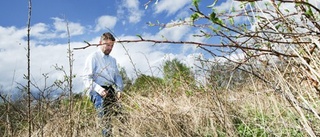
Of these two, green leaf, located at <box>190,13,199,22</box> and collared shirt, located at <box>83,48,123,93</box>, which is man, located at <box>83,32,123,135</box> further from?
green leaf, located at <box>190,13,199,22</box>

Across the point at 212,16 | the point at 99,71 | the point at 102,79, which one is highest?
the point at 99,71

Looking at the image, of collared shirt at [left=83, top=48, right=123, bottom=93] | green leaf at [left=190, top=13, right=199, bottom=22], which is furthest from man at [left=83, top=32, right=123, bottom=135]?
green leaf at [left=190, top=13, right=199, bottom=22]

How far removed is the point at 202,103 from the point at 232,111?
1.44ft

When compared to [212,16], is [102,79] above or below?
above

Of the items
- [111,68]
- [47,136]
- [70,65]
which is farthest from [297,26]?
[111,68]

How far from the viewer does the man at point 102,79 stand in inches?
175

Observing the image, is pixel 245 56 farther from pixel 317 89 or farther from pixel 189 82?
pixel 189 82

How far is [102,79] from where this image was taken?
4691mm

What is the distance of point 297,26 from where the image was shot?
1788 millimetres

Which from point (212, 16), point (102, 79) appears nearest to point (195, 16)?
point (212, 16)

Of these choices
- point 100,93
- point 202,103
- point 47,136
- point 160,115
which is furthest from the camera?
point 100,93

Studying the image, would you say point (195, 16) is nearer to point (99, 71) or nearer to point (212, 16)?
point (212, 16)

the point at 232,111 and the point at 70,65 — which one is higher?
the point at 70,65

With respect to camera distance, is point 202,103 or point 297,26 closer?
point 297,26
